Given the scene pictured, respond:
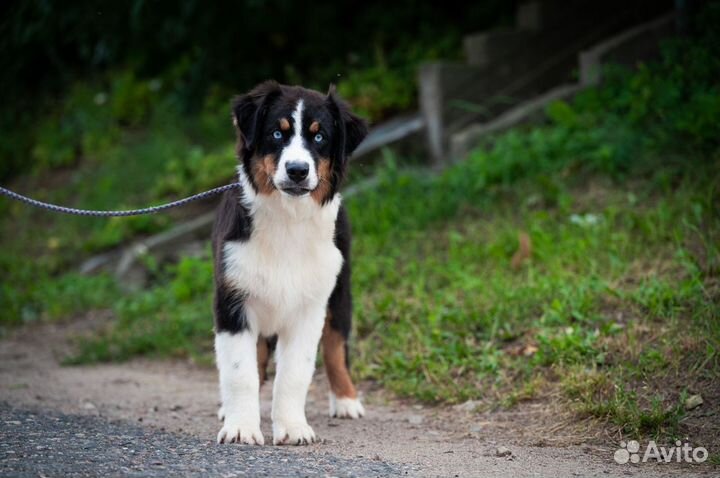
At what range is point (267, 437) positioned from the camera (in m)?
5.25

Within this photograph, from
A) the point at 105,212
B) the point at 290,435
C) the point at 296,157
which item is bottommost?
the point at 290,435

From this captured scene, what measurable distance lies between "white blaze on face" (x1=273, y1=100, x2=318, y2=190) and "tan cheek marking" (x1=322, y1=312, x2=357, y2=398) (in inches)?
52.0

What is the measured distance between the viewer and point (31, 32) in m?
10.7

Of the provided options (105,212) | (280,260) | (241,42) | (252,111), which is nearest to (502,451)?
(280,260)

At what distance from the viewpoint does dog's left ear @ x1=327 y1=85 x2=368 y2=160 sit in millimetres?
5160

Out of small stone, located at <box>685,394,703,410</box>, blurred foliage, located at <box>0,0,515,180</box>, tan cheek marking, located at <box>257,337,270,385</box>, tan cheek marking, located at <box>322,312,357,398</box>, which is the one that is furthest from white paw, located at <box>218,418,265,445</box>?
blurred foliage, located at <box>0,0,515,180</box>

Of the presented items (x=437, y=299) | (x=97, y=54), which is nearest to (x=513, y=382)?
(x=437, y=299)

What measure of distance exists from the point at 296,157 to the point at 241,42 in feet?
24.9

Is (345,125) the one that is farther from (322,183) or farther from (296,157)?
(296,157)

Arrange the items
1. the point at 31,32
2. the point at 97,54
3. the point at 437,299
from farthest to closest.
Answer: the point at 97,54 → the point at 31,32 → the point at 437,299

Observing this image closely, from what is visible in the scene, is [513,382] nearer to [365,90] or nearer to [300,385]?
[300,385]

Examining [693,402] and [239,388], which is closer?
[239,388]

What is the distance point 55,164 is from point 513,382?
9.84m

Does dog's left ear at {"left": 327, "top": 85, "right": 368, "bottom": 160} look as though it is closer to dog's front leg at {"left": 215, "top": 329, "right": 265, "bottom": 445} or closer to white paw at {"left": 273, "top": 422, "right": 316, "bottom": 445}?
dog's front leg at {"left": 215, "top": 329, "right": 265, "bottom": 445}
